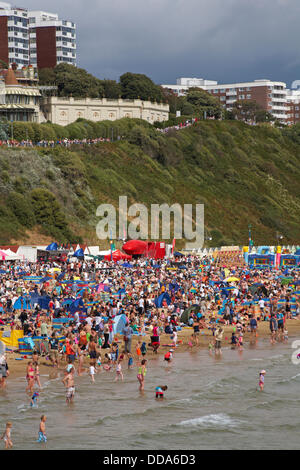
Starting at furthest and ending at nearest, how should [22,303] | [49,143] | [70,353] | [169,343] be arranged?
[49,143] → [22,303] → [169,343] → [70,353]

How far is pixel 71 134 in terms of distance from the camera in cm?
8144

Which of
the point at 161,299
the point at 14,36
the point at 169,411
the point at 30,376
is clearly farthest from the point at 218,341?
the point at 14,36

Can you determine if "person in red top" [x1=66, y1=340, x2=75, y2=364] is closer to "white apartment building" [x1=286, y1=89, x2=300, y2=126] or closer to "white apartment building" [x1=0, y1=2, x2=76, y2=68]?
"white apartment building" [x1=0, y1=2, x2=76, y2=68]

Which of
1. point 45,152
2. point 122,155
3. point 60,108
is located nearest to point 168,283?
point 45,152

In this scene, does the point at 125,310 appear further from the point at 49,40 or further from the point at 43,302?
the point at 49,40

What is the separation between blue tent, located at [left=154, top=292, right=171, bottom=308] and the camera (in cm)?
Result: 3412

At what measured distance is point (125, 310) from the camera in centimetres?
3209

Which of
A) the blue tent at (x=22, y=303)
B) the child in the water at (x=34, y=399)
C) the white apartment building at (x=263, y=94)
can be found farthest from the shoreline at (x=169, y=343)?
the white apartment building at (x=263, y=94)

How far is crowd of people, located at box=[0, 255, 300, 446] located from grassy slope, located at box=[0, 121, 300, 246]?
15.7 m

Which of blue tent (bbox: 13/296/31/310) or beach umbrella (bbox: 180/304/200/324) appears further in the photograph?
beach umbrella (bbox: 180/304/200/324)

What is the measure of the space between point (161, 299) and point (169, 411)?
13609 mm

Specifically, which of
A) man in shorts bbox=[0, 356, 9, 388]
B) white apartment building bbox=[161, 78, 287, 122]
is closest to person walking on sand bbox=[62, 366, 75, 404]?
man in shorts bbox=[0, 356, 9, 388]

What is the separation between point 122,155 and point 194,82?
103m
